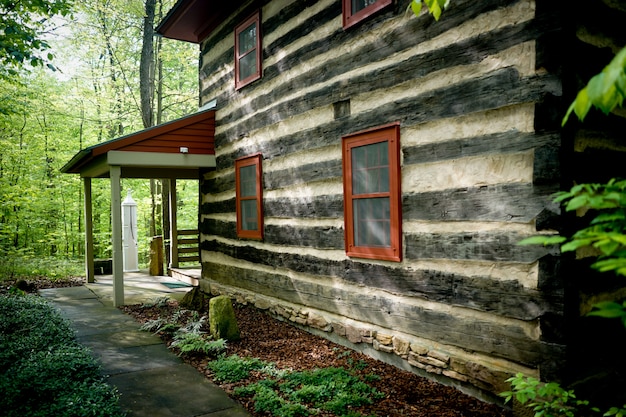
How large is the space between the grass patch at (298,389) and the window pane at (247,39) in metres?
5.93

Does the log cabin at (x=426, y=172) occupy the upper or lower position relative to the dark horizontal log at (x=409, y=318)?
upper

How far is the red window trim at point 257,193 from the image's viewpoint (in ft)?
26.7

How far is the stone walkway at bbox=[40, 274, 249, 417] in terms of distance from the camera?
4.35 m

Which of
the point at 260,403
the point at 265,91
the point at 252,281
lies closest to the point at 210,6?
the point at 265,91

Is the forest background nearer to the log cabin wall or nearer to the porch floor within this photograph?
the porch floor

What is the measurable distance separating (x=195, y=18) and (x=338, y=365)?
325 inches

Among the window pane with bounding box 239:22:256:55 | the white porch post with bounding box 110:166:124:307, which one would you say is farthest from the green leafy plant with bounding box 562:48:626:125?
the white porch post with bounding box 110:166:124:307

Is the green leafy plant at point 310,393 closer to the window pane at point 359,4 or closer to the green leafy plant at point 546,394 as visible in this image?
the green leafy plant at point 546,394

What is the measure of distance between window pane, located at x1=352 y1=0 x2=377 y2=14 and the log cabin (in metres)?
0.03

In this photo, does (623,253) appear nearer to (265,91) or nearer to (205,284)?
(265,91)

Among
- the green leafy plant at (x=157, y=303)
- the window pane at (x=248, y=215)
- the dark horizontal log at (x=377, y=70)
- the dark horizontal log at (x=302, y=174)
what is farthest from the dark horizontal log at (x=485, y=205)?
the green leafy plant at (x=157, y=303)

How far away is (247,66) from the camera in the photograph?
8.78 m

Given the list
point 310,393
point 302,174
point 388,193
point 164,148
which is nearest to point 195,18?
point 164,148

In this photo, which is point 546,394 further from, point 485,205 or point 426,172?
point 426,172
